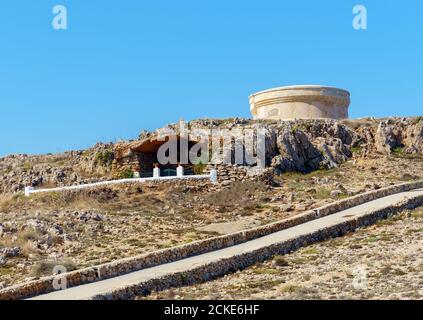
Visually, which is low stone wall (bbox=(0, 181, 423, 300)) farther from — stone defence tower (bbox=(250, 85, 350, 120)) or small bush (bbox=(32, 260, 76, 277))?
stone defence tower (bbox=(250, 85, 350, 120))

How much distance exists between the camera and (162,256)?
17.6 m

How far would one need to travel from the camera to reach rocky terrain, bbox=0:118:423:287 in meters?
21.8

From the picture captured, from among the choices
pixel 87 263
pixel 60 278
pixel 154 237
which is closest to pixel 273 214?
pixel 154 237

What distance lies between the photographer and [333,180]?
112 feet

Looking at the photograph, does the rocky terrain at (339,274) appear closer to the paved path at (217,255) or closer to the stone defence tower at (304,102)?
the paved path at (217,255)

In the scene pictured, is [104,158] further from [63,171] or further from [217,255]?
[217,255]

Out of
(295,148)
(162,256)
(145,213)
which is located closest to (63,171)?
(145,213)

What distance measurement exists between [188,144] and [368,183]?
11002mm

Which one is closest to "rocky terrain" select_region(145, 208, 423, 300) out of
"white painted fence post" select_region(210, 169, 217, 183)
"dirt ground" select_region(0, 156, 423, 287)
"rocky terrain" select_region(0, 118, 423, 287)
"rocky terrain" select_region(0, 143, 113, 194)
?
"dirt ground" select_region(0, 156, 423, 287)

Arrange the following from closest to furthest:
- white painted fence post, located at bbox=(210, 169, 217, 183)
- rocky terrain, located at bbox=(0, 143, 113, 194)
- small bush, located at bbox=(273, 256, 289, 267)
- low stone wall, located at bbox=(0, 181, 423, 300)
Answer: low stone wall, located at bbox=(0, 181, 423, 300)
small bush, located at bbox=(273, 256, 289, 267)
white painted fence post, located at bbox=(210, 169, 217, 183)
rocky terrain, located at bbox=(0, 143, 113, 194)

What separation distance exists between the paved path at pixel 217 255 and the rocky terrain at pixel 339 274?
2.40ft

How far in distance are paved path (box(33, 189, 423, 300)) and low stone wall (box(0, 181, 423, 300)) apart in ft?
0.88

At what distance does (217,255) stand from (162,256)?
1634mm

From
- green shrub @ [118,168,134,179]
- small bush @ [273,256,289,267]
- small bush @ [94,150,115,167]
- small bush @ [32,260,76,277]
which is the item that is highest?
small bush @ [94,150,115,167]
